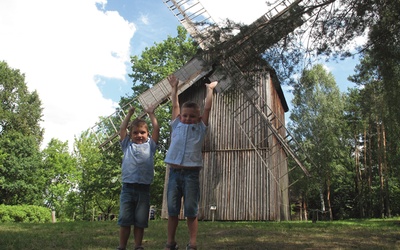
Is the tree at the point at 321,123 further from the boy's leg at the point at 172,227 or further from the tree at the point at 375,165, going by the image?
the boy's leg at the point at 172,227


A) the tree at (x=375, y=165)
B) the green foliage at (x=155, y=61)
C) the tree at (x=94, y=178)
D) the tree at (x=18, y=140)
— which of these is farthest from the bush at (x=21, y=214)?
the tree at (x=375, y=165)

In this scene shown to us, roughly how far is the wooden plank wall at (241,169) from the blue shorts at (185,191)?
426 inches

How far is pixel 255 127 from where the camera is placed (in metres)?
15.7

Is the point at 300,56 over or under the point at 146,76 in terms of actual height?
under

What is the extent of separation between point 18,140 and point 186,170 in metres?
32.3

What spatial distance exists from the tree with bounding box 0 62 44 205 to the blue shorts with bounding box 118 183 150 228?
98.8ft

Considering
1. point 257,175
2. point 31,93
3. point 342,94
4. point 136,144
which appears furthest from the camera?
point 31,93

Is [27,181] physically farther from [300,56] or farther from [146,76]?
[300,56]

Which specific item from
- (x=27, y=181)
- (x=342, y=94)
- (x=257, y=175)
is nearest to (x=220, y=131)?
(x=257, y=175)

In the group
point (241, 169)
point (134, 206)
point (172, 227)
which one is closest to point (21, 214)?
point (241, 169)

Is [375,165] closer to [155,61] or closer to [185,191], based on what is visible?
[155,61]

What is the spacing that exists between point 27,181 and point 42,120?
7301mm

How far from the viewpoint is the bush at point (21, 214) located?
73.0 ft

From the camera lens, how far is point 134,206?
14.0 feet
